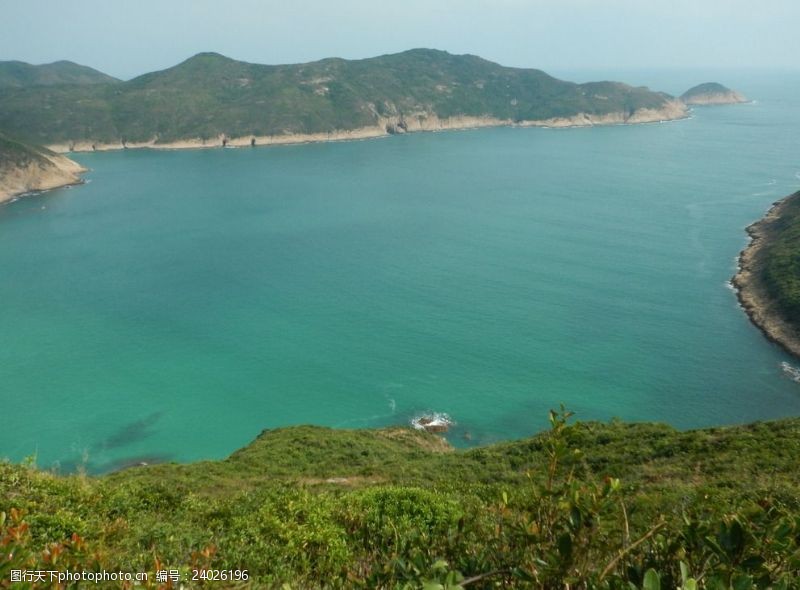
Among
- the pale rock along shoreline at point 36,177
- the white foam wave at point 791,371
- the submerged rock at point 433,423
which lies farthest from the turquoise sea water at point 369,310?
the pale rock along shoreline at point 36,177

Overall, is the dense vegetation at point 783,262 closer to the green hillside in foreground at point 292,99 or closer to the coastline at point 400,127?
the coastline at point 400,127

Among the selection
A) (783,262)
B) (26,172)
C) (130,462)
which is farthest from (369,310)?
(26,172)

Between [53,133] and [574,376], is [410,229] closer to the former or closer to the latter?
[574,376]

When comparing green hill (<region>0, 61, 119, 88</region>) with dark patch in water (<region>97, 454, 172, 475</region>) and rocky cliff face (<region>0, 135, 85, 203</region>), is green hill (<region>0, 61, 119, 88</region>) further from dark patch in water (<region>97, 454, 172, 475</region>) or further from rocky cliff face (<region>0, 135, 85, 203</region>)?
dark patch in water (<region>97, 454, 172, 475</region>)

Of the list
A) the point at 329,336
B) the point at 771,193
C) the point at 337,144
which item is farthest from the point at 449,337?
the point at 337,144

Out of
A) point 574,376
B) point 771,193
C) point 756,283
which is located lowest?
point 574,376

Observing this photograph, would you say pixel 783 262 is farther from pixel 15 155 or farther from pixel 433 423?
pixel 15 155
